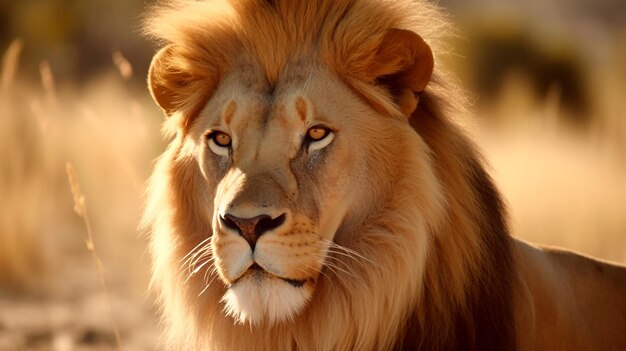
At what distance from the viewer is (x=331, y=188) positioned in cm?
380

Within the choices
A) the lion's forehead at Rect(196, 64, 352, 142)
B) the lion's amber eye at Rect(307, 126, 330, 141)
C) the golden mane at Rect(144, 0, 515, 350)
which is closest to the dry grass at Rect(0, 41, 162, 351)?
the golden mane at Rect(144, 0, 515, 350)

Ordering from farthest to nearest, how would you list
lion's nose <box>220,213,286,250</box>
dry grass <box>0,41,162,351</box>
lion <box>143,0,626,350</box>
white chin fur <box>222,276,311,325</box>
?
dry grass <box>0,41,162,351</box>
lion <box>143,0,626,350</box>
white chin fur <box>222,276,311,325</box>
lion's nose <box>220,213,286,250</box>

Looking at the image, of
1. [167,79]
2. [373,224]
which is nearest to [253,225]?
[373,224]

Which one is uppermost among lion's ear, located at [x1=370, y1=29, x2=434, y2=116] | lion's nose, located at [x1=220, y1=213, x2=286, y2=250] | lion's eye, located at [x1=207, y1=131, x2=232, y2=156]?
lion's ear, located at [x1=370, y1=29, x2=434, y2=116]

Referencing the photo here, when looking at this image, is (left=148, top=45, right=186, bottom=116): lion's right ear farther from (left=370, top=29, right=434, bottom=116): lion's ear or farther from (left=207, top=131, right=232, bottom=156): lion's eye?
(left=370, top=29, right=434, bottom=116): lion's ear

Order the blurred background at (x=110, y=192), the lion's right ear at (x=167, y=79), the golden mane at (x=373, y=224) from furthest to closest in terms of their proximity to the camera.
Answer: the blurred background at (x=110, y=192)
the lion's right ear at (x=167, y=79)
the golden mane at (x=373, y=224)

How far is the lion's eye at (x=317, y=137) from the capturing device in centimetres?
382

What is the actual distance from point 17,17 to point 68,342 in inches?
580

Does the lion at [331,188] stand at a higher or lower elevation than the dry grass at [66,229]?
higher

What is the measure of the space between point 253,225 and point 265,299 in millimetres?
280

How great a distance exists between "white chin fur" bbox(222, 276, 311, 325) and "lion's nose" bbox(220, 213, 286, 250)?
0.15 metres

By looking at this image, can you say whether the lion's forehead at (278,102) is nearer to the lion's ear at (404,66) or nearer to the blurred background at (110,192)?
the lion's ear at (404,66)

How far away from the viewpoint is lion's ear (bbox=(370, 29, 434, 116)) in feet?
12.6

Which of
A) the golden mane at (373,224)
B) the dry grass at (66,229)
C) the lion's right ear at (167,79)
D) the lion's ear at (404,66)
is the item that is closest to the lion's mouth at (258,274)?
the golden mane at (373,224)
